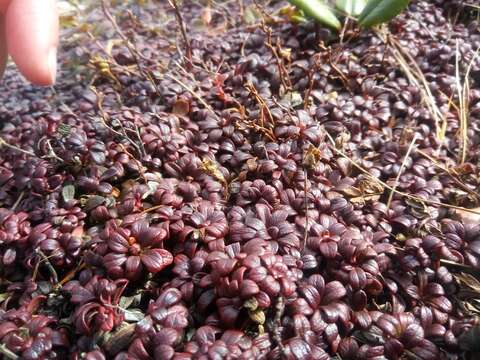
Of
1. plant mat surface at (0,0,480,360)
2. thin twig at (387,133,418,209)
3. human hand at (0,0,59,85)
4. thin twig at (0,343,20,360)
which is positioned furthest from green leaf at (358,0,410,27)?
thin twig at (0,343,20,360)

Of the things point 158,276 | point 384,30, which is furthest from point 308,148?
point 384,30

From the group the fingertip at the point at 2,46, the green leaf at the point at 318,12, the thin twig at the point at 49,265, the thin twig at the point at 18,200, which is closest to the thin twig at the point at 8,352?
the thin twig at the point at 49,265

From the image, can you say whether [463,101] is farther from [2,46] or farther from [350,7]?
[2,46]

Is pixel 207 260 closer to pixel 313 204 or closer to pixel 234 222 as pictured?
pixel 234 222

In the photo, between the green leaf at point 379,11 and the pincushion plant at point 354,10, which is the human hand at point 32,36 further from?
the green leaf at point 379,11

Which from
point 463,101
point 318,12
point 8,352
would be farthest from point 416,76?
point 8,352
